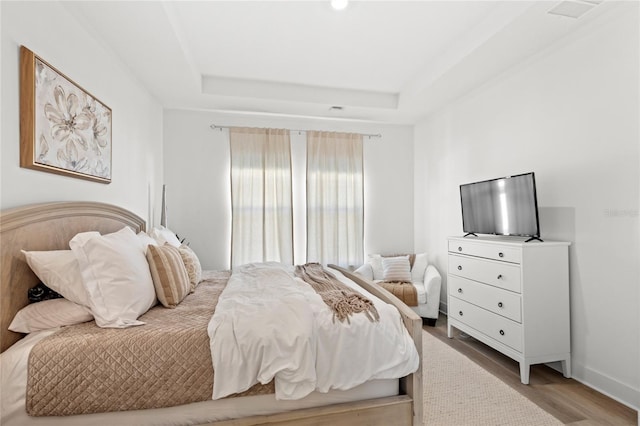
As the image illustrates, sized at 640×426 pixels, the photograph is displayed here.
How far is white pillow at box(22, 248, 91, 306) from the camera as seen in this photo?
1.64 meters

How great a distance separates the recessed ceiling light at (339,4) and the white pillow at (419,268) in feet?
10.00

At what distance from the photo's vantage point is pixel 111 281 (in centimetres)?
169

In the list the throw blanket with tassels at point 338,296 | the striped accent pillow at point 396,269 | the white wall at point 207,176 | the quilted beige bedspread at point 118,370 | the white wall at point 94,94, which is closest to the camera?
the quilted beige bedspread at point 118,370

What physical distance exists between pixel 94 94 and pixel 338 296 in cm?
226

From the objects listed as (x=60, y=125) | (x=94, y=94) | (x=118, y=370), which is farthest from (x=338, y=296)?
(x=94, y=94)

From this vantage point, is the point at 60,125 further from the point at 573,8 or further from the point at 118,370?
the point at 573,8

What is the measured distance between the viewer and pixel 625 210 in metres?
2.22

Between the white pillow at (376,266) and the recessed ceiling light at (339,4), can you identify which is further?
the white pillow at (376,266)

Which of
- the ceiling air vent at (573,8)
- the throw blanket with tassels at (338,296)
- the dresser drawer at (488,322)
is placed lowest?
the dresser drawer at (488,322)

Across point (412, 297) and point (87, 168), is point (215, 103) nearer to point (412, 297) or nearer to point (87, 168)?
point (87, 168)

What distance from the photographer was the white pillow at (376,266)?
4281 millimetres

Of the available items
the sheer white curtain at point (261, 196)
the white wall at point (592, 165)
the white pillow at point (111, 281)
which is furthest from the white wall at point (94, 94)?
the white wall at point (592, 165)

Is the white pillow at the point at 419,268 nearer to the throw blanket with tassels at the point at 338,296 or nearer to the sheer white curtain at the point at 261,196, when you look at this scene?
the sheer white curtain at the point at 261,196

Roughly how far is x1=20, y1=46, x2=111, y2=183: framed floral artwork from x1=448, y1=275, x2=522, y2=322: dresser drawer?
320 centimetres
